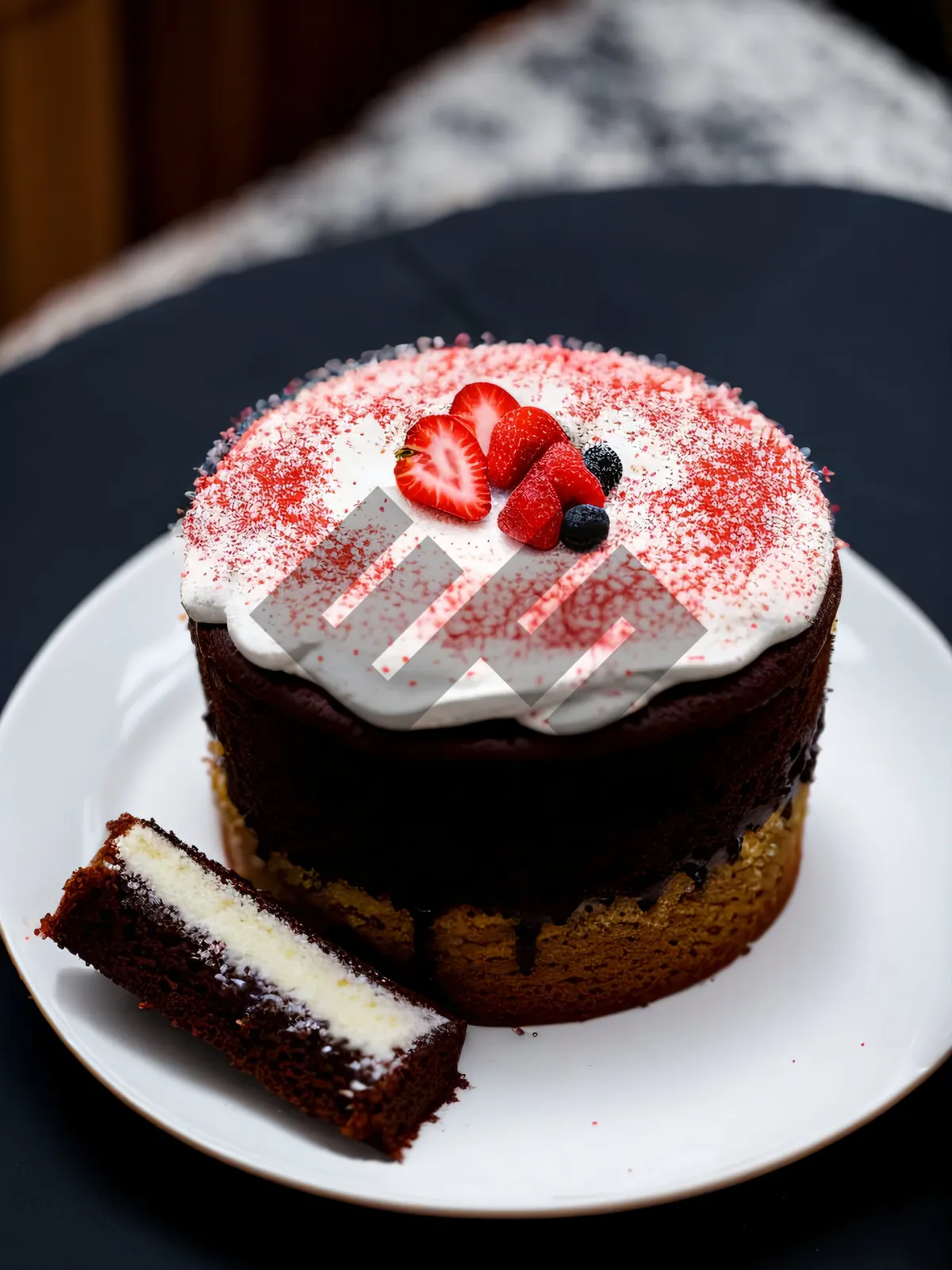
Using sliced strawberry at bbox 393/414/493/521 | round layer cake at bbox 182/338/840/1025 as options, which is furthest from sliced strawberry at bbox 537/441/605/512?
sliced strawberry at bbox 393/414/493/521

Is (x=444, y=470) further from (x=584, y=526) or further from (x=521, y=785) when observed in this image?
(x=521, y=785)

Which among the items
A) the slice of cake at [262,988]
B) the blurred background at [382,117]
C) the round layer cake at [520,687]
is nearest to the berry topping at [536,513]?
the round layer cake at [520,687]

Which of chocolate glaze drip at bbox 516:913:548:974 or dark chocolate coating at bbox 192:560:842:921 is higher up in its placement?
dark chocolate coating at bbox 192:560:842:921

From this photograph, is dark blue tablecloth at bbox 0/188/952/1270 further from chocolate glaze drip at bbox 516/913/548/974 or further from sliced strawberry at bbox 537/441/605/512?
sliced strawberry at bbox 537/441/605/512

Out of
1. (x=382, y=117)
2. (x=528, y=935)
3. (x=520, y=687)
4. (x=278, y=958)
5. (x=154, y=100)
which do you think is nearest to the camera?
(x=520, y=687)

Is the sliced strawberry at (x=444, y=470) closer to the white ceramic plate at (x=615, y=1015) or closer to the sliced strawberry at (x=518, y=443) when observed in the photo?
the sliced strawberry at (x=518, y=443)

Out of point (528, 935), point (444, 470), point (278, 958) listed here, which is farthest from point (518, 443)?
point (278, 958)

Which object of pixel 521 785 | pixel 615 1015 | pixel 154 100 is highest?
pixel 154 100
